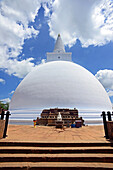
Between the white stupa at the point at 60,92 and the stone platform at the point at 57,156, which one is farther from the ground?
the white stupa at the point at 60,92

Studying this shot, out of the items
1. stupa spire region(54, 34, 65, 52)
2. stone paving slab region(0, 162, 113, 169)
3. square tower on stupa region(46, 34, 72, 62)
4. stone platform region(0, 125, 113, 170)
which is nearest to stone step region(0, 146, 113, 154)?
stone platform region(0, 125, 113, 170)

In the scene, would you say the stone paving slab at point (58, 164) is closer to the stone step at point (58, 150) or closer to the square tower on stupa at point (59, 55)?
the stone step at point (58, 150)

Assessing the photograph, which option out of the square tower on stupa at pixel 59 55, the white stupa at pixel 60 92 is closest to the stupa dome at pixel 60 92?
the white stupa at pixel 60 92

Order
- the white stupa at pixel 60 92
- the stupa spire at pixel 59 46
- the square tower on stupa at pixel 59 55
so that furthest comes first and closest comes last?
the stupa spire at pixel 59 46, the square tower on stupa at pixel 59 55, the white stupa at pixel 60 92

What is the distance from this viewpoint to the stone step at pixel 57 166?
2.05 m

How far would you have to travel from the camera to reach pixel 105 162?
226cm

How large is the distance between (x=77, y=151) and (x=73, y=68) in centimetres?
1187

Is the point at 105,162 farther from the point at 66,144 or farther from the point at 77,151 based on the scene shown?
the point at 66,144

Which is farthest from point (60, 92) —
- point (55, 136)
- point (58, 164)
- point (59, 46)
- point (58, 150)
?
point (59, 46)

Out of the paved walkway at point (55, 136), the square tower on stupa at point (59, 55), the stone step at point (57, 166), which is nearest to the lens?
the stone step at point (57, 166)

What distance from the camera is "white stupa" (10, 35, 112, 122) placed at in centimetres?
1034

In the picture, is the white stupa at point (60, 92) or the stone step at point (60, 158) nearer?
the stone step at point (60, 158)

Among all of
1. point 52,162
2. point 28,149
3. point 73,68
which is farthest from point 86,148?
point 73,68

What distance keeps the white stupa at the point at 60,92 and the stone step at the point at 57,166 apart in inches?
312
